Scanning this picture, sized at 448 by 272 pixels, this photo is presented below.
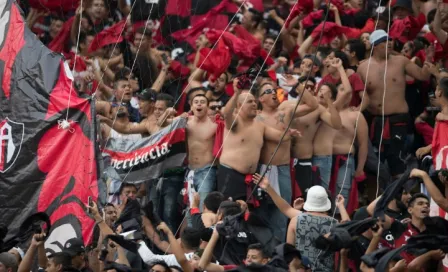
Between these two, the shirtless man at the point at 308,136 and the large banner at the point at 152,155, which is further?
the shirtless man at the point at 308,136

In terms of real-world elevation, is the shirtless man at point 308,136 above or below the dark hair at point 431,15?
below

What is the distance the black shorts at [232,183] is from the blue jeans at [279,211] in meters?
0.23

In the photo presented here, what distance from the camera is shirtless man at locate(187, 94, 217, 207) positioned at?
1717 centimetres

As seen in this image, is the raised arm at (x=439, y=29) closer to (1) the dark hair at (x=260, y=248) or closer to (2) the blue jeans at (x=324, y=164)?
(2) the blue jeans at (x=324, y=164)

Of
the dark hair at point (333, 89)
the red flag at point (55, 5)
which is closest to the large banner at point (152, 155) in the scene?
the dark hair at point (333, 89)

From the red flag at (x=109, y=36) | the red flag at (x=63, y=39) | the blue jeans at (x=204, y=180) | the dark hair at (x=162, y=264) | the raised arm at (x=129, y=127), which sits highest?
the red flag at (x=109, y=36)

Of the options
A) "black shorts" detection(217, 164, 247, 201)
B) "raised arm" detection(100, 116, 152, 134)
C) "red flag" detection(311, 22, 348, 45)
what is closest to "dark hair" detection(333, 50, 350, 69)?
"red flag" detection(311, 22, 348, 45)

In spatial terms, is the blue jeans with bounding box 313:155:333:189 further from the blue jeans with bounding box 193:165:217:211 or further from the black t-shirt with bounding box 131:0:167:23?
the black t-shirt with bounding box 131:0:167:23

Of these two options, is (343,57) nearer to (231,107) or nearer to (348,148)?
(348,148)

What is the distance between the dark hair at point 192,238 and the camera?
49.2 ft

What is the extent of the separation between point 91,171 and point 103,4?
15.8 feet

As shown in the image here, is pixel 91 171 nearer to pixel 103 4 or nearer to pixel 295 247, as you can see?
pixel 295 247

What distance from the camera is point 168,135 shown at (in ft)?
56.4

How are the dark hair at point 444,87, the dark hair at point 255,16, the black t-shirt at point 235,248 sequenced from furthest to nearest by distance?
the dark hair at point 255,16, the dark hair at point 444,87, the black t-shirt at point 235,248
